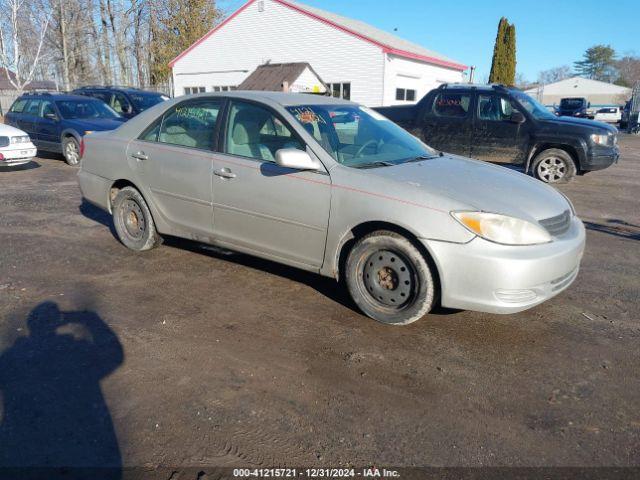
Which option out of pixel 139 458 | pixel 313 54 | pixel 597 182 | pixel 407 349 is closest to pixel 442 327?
pixel 407 349

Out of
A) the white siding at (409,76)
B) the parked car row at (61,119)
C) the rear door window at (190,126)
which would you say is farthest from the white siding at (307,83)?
the rear door window at (190,126)

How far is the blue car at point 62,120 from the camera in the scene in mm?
11672

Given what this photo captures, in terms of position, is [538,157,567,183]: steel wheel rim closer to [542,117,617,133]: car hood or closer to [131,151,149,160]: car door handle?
[542,117,617,133]: car hood

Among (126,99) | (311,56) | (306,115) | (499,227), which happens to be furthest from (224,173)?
(311,56)

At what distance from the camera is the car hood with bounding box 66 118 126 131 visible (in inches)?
452

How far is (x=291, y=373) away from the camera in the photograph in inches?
124

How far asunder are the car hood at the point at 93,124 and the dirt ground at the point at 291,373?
7.43 m

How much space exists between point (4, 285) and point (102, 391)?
228 centimetres

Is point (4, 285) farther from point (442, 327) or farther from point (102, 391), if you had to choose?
point (442, 327)

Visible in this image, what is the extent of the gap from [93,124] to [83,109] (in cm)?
114

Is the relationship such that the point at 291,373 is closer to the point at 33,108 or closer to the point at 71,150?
the point at 71,150

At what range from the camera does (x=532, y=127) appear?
9391 millimetres

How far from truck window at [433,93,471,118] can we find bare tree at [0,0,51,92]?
23.4 m

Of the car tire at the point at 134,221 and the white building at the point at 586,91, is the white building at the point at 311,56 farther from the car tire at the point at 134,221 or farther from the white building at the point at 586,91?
the white building at the point at 586,91
